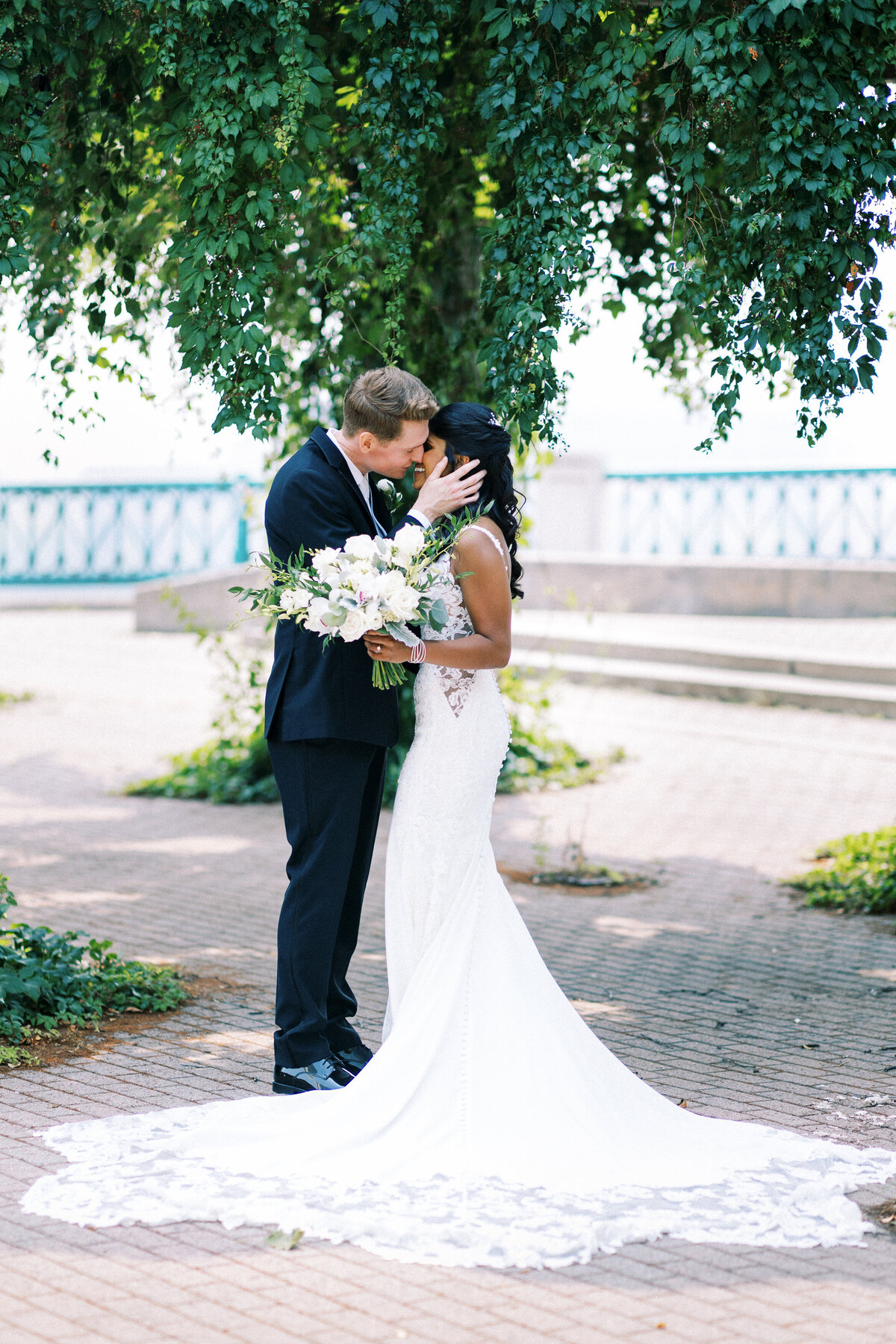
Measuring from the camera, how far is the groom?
465 cm

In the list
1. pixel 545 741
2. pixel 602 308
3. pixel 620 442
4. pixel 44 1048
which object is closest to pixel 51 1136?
pixel 44 1048

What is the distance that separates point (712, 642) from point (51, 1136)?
1318 centimetres

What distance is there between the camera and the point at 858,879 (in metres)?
8.38

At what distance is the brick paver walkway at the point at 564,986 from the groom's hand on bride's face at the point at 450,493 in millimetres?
2048

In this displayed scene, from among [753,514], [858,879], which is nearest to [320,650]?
[858,879]

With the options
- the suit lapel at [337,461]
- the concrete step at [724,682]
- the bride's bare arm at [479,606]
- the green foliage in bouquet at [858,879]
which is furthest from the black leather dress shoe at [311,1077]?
the concrete step at [724,682]

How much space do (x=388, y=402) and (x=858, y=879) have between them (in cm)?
502

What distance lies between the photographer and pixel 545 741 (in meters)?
12.3

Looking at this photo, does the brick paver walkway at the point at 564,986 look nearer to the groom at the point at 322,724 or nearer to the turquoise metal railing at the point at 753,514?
the groom at the point at 322,724

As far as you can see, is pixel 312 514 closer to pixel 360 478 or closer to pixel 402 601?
pixel 360 478

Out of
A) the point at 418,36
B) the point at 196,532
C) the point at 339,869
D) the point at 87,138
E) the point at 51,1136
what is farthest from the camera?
the point at 196,532

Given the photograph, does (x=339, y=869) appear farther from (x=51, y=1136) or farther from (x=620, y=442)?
(x=620, y=442)

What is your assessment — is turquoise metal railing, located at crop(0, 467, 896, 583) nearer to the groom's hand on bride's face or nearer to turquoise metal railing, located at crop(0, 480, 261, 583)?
turquoise metal railing, located at crop(0, 480, 261, 583)

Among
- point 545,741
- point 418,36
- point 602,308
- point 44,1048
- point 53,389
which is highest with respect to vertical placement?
point 418,36
